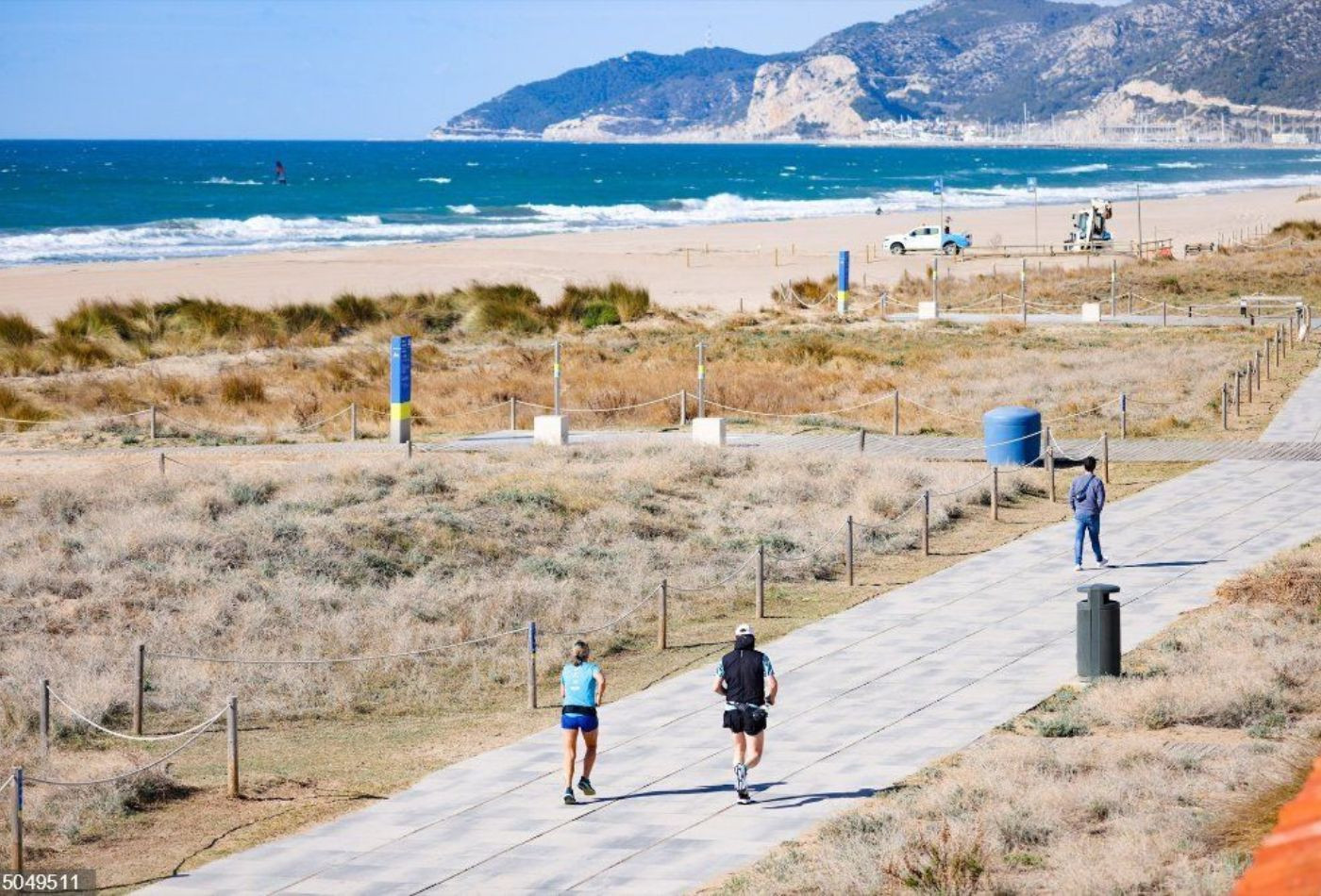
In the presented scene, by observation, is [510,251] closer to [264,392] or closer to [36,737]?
[264,392]

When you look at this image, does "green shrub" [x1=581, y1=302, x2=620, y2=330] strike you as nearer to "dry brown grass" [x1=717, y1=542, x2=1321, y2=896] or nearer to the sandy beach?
the sandy beach

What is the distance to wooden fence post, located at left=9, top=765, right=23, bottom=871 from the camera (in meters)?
10.9

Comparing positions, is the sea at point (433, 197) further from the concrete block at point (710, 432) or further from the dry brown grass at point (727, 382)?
the concrete block at point (710, 432)

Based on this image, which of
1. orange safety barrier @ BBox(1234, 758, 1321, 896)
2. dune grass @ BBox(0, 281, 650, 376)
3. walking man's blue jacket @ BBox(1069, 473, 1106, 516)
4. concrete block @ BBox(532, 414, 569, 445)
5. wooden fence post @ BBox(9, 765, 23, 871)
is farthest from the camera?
dune grass @ BBox(0, 281, 650, 376)

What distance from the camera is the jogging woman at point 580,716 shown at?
1227 centimetres

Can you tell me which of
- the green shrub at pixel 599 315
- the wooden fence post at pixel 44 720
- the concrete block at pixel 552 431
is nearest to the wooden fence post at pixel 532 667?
the wooden fence post at pixel 44 720

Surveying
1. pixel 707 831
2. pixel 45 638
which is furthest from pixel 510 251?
pixel 707 831

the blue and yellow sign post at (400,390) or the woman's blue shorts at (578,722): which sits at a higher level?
the blue and yellow sign post at (400,390)

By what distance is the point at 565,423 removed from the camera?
27828mm

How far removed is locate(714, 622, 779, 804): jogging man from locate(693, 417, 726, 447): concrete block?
1483 cm

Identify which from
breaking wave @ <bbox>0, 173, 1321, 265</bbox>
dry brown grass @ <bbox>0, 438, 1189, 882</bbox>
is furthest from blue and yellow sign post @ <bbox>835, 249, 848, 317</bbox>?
breaking wave @ <bbox>0, 173, 1321, 265</bbox>

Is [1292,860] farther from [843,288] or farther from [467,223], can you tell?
[467,223]

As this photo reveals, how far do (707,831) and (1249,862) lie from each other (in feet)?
11.6

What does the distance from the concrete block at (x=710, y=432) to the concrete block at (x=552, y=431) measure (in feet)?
6.66
